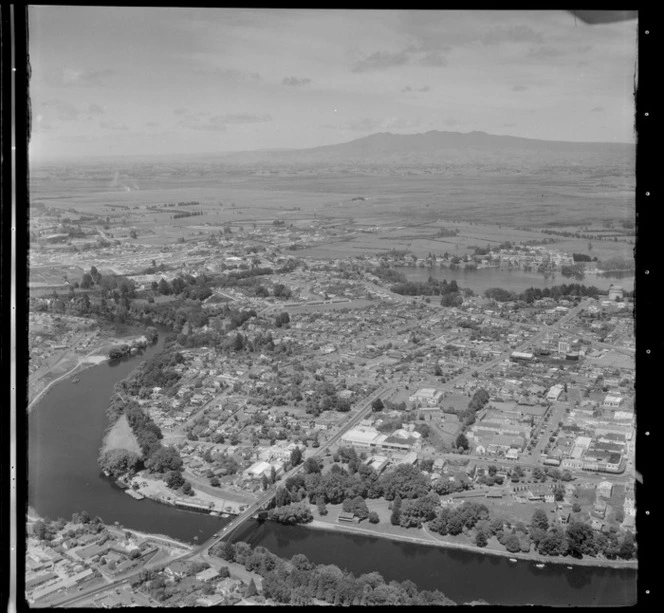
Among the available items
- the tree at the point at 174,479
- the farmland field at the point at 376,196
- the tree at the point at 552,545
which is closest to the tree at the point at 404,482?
the tree at the point at 552,545

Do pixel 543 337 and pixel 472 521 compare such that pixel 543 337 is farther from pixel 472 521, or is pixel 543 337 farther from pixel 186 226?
pixel 186 226

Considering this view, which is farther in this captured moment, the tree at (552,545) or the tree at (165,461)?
the tree at (165,461)

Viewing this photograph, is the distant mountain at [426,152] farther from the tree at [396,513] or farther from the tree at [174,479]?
the tree at [396,513]

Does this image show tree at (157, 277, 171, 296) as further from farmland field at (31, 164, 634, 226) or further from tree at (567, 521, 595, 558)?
tree at (567, 521, 595, 558)

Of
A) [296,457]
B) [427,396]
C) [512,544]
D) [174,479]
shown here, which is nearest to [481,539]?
[512,544]

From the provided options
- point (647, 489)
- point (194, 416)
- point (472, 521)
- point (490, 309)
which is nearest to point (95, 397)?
point (194, 416)

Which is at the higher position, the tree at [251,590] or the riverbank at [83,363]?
the riverbank at [83,363]
